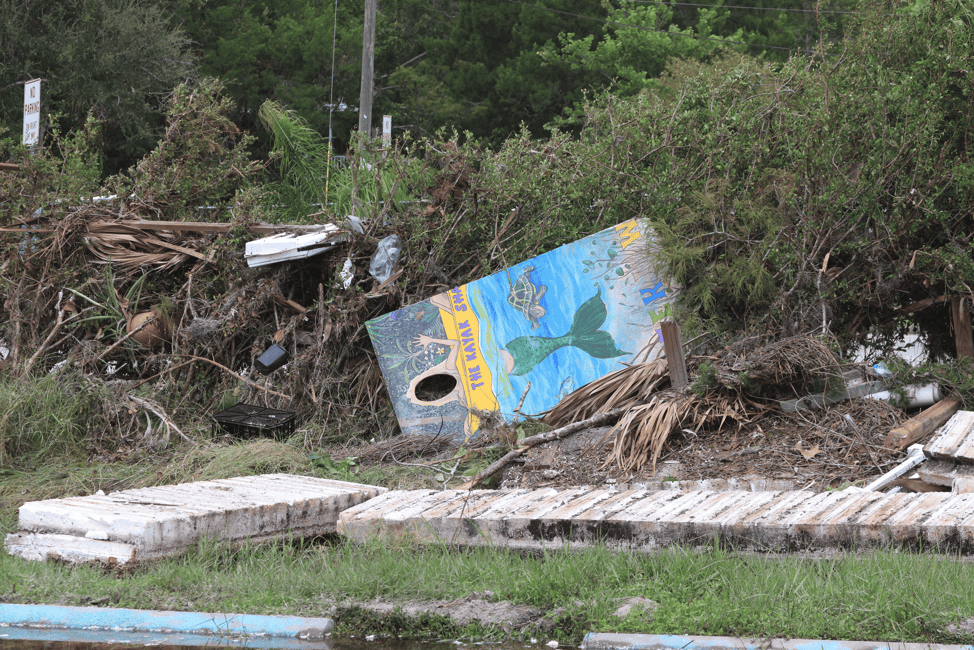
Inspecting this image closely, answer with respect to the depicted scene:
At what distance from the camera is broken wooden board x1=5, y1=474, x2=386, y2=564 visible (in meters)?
4.16

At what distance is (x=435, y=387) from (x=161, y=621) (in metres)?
3.94

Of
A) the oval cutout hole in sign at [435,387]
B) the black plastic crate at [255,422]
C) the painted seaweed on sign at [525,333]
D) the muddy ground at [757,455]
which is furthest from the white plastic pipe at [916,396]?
the black plastic crate at [255,422]

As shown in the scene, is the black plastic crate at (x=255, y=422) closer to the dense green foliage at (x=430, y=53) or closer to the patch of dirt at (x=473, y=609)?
the patch of dirt at (x=473, y=609)

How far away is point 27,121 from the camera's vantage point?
837 centimetres

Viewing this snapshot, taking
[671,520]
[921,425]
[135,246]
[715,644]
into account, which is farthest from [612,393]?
[135,246]

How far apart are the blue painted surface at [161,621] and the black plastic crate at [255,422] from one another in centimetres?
339

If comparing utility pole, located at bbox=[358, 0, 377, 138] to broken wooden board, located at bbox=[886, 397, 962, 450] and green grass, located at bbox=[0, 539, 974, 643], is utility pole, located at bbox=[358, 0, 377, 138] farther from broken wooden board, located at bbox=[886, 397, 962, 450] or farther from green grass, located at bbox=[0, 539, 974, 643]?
green grass, located at bbox=[0, 539, 974, 643]

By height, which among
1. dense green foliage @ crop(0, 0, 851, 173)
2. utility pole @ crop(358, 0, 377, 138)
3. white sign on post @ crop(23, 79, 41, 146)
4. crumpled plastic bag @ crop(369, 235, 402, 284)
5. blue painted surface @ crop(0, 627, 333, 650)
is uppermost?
dense green foliage @ crop(0, 0, 851, 173)

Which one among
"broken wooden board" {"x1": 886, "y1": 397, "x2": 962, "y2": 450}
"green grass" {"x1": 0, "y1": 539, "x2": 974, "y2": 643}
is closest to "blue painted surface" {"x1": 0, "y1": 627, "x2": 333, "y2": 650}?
"green grass" {"x1": 0, "y1": 539, "x2": 974, "y2": 643}

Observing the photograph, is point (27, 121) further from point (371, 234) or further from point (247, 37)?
point (247, 37)

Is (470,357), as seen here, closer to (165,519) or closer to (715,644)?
(165,519)

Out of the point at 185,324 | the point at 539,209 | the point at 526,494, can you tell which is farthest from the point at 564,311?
the point at 185,324

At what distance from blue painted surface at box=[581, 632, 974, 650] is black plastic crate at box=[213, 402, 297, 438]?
4.40m

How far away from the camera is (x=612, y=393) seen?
21.0 feet
